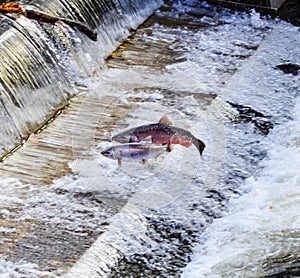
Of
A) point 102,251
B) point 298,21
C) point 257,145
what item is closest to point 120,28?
point 298,21

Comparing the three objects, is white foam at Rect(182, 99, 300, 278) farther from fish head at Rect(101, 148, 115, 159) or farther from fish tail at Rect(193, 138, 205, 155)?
fish head at Rect(101, 148, 115, 159)

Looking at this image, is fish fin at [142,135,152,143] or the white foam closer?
the white foam

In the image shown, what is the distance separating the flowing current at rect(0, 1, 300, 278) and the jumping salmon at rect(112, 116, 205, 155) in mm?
91

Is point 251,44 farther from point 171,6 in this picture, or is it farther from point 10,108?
point 10,108

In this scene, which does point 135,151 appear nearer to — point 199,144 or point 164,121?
point 164,121

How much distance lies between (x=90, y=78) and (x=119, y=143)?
1.54 meters

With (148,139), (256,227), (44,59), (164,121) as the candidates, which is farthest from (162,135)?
(44,59)

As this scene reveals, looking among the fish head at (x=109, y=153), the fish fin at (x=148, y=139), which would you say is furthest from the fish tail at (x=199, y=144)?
the fish head at (x=109, y=153)

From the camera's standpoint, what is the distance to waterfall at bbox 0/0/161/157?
23.1 ft

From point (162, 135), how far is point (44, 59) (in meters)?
1.77

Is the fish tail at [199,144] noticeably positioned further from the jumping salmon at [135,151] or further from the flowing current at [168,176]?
the jumping salmon at [135,151]

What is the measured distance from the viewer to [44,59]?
768cm

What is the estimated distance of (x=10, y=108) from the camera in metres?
6.98

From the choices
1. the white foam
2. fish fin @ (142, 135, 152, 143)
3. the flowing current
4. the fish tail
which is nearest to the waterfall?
the flowing current
